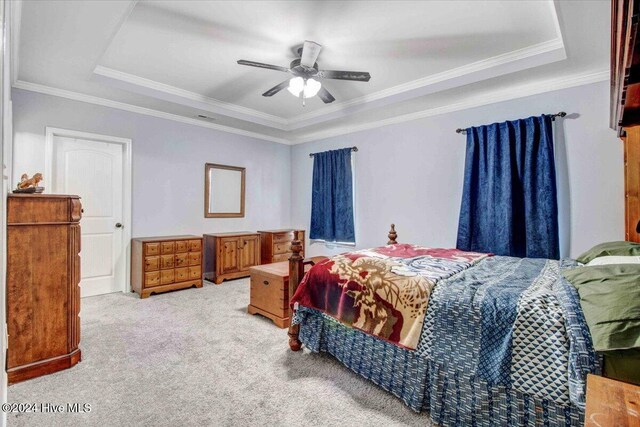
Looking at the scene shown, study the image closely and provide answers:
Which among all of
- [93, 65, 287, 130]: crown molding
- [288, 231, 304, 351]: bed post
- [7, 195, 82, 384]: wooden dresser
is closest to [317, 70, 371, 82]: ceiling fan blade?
[288, 231, 304, 351]: bed post

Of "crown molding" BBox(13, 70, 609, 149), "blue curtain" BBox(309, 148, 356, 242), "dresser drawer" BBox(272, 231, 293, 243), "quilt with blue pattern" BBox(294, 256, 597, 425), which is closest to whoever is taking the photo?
"quilt with blue pattern" BBox(294, 256, 597, 425)

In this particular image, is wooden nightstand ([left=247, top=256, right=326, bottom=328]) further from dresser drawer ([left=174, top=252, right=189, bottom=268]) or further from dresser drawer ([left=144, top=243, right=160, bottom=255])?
dresser drawer ([left=144, top=243, right=160, bottom=255])

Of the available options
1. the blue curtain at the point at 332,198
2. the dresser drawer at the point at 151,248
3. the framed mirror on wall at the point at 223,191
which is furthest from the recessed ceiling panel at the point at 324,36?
the dresser drawer at the point at 151,248

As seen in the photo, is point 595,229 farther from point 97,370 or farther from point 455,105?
point 97,370

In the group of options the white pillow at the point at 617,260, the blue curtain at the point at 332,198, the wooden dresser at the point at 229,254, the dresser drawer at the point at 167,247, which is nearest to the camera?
the white pillow at the point at 617,260

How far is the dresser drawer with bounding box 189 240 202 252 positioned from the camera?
14.2ft

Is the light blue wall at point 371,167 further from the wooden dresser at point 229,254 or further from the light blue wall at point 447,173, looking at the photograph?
the wooden dresser at point 229,254

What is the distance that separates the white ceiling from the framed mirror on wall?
3.44ft

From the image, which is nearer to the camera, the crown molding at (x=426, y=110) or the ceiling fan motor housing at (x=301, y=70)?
the ceiling fan motor housing at (x=301, y=70)

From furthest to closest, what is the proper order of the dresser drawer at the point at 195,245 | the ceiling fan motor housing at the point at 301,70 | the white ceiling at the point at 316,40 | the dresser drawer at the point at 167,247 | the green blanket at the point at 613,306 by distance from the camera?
the dresser drawer at the point at 195,245, the dresser drawer at the point at 167,247, the ceiling fan motor housing at the point at 301,70, the white ceiling at the point at 316,40, the green blanket at the point at 613,306

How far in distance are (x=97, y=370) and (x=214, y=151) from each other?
352 centimetres

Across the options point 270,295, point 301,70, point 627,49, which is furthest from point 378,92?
point 627,49

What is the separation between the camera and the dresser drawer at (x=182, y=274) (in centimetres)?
421

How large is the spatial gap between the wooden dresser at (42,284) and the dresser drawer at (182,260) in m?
1.87
